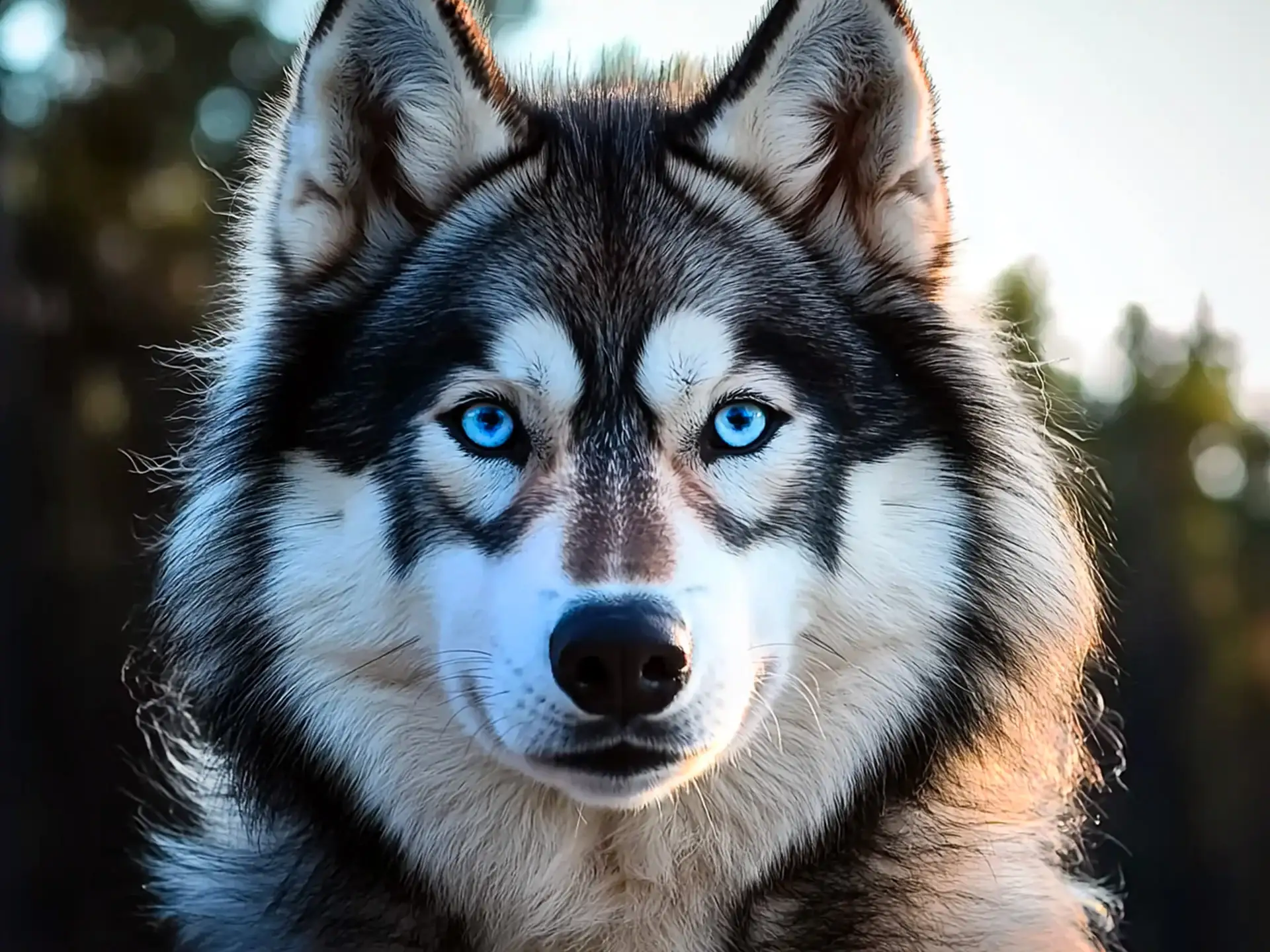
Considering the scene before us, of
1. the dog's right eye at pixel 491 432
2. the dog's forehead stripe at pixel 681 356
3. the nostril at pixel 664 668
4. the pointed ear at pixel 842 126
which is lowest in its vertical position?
the nostril at pixel 664 668

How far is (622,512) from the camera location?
151cm

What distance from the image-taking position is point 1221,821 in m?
7.13

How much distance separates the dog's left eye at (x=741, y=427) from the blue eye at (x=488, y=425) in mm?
267

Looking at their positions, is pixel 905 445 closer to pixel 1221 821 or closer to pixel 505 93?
pixel 505 93

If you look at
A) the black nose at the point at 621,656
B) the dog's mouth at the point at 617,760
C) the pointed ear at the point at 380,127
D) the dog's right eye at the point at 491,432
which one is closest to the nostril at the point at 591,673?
the black nose at the point at 621,656

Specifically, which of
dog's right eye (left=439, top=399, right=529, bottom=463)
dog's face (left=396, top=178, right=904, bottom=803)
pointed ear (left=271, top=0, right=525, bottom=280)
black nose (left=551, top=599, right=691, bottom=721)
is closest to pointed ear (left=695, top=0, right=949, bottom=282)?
dog's face (left=396, top=178, right=904, bottom=803)

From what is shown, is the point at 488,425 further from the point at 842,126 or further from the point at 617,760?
the point at 842,126

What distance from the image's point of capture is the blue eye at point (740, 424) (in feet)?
5.41

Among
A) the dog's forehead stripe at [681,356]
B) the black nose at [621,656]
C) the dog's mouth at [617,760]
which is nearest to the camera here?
the black nose at [621,656]

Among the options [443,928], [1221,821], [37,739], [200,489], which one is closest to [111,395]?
[37,739]

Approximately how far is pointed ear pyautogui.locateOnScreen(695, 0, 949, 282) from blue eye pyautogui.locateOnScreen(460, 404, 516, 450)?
55 centimetres

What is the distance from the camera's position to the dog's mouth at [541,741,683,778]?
1.46m

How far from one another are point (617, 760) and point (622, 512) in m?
0.29

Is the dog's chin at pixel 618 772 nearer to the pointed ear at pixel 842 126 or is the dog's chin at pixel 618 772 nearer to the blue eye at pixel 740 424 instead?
the blue eye at pixel 740 424
